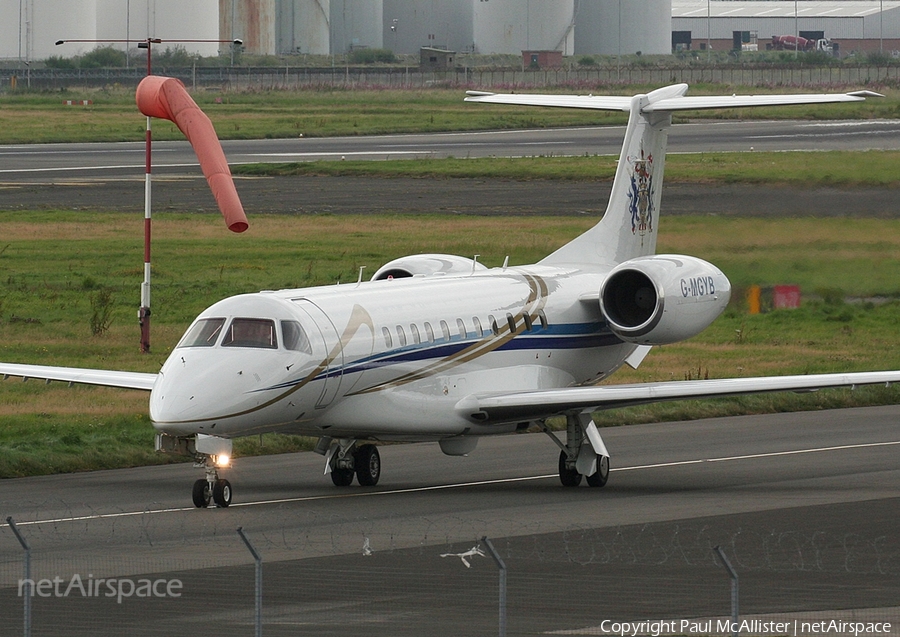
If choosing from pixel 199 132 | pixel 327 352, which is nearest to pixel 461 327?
pixel 327 352

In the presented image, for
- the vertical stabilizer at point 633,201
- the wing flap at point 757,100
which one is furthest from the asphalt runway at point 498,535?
the wing flap at point 757,100

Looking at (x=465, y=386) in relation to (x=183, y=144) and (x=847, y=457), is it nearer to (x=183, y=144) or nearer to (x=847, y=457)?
(x=847, y=457)

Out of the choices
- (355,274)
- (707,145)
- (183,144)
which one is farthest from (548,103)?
(183,144)

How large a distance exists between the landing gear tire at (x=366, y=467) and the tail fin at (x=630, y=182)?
6.30 m

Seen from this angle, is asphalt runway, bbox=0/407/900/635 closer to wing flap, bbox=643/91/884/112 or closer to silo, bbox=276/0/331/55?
wing flap, bbox=643/91/884/112

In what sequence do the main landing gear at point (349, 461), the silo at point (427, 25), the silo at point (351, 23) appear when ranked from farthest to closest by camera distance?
1. the silo at point (351, 23)
2. the silo at point (427, 25)
3. the main landing gear at point (349, 461)

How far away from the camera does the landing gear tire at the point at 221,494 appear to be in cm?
2370

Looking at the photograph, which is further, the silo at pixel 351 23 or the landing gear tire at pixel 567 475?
the silo at pixel 351 23

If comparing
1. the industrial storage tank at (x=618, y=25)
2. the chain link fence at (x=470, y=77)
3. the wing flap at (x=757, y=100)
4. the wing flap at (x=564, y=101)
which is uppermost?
the industrial storage tank at (x=618, y=25)

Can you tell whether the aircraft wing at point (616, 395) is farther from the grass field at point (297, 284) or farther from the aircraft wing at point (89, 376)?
the grass field at point (297, 284)

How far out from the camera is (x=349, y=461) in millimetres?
26766

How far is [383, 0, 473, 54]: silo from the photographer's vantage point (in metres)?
176

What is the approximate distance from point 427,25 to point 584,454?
156 meters

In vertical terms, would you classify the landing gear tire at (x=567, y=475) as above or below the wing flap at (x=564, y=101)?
below
